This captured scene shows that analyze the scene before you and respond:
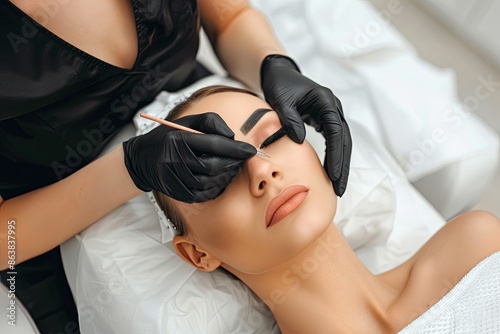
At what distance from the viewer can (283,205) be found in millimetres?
950

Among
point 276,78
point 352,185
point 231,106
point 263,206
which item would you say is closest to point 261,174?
point 263,206

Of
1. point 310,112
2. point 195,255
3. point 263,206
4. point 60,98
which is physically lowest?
point 195,255

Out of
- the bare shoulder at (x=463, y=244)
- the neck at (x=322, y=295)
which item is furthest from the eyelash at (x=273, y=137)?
the bare shoulder at (x=463, y=244)

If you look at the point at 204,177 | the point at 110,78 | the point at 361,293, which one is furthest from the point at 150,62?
the point at 361,293

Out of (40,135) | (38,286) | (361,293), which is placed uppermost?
(361,293)

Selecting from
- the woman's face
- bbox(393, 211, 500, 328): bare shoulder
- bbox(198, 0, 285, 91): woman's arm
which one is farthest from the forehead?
bbox(393, 211, 500, 328): bare shoulder

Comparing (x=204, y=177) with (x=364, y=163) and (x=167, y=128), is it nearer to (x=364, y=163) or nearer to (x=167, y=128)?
(x=167, y=128)

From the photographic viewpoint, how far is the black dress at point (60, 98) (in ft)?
3.23

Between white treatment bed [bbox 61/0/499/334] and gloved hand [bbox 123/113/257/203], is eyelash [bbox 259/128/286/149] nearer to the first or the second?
gloved hand [bbox 123/113/257/203]

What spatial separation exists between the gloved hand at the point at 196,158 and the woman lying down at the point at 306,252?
0.14 ft

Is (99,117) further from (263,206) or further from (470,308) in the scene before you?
(470,308)

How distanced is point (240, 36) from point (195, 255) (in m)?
0.59

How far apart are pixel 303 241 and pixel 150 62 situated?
1.85 ft

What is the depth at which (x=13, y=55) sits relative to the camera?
972mm
